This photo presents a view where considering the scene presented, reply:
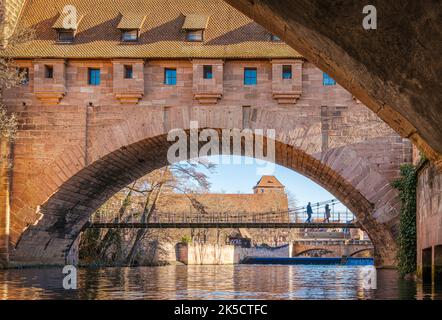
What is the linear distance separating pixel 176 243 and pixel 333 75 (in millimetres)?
44007

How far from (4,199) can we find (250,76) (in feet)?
24.9

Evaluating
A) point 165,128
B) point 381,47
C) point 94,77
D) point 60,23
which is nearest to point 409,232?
point 165,128

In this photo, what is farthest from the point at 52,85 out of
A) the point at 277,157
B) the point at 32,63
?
the point at 277,157

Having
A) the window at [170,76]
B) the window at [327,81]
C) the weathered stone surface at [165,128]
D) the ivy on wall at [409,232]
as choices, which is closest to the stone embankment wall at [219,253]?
the weathered stone surface at [165,128]

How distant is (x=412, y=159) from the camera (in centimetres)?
2128

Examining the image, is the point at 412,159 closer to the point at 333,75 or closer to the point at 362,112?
the point at 362,112

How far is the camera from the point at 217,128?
21953 millimetres

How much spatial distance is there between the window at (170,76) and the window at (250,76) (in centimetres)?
200

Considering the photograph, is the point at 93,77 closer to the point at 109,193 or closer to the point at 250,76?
the point at 250,76

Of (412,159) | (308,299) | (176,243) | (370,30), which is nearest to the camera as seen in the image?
(370,30)

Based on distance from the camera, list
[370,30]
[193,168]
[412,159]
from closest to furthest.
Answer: [370,30] < [412,159] < [193,168]

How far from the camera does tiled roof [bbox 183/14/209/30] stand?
22594 millimetres

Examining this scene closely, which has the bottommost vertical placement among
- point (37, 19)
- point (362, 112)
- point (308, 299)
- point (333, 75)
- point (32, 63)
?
point (308, 299)

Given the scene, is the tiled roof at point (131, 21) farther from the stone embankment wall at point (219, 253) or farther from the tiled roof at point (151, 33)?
the stone embankment wall at point (219, 253)
